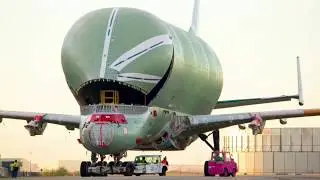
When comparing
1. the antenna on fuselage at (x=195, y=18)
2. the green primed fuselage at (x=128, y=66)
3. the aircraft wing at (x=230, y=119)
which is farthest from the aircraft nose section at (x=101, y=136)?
the antenna on fuselage at (x=195, y=18)

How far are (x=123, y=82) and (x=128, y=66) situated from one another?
0.83 meters

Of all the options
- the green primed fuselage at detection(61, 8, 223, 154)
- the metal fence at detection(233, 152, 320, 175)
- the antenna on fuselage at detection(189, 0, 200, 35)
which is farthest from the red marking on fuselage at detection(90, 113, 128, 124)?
the metal fence at detection(233, 152, 320, 175)

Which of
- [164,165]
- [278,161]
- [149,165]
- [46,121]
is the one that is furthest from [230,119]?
[278,161]

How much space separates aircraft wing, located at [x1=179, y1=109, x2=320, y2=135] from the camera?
156 feet

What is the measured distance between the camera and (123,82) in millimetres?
40781

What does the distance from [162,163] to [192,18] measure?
20.6 m

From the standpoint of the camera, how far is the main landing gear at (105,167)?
4044 cm

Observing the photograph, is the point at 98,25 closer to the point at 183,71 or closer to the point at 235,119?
the point at 183,71

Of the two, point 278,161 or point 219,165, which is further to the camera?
point 278,161

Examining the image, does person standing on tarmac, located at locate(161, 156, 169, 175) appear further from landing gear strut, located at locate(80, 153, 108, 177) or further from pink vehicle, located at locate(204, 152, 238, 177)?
landing gear strut, located at locate(80, 153, 108, 177)

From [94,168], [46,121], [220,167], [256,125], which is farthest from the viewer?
[220,167]

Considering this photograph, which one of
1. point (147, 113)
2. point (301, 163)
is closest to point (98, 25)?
point (147, 113)

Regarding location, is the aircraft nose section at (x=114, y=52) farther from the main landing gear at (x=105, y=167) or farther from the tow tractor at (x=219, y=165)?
the tow tractor at (x=219, y=165)

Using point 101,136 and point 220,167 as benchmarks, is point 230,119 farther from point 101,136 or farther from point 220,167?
point 101,136
